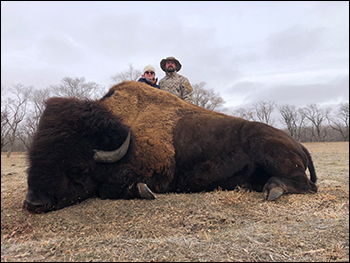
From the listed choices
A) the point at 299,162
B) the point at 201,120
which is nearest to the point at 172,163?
the point at 201,120

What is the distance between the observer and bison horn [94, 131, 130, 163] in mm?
3100

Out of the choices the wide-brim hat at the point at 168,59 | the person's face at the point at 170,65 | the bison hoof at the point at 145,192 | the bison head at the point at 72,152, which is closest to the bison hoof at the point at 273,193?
the bison hoof at the point at 145,192

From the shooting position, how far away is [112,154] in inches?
124

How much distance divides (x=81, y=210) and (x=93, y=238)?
0.82 meters

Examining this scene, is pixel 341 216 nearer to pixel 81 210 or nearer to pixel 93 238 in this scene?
pixel 93 238

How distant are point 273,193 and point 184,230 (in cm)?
153

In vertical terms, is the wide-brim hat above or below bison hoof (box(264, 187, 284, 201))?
above

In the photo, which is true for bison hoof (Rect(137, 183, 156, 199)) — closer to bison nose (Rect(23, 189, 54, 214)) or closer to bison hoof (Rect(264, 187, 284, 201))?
bison nose (Rect(23, 189, 54, 214))

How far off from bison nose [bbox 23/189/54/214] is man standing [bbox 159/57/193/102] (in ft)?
14.8

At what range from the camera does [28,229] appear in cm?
215

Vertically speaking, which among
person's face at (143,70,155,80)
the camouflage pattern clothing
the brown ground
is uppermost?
person's face at (143,70,155,80)

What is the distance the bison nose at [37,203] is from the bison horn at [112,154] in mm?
743

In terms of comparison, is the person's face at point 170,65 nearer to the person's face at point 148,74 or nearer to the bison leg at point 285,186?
the person's face at point 148,74

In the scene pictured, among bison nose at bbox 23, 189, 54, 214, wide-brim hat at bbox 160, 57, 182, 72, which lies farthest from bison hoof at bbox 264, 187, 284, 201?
wide-brim hat at bbox 160, 57, 182, 72
